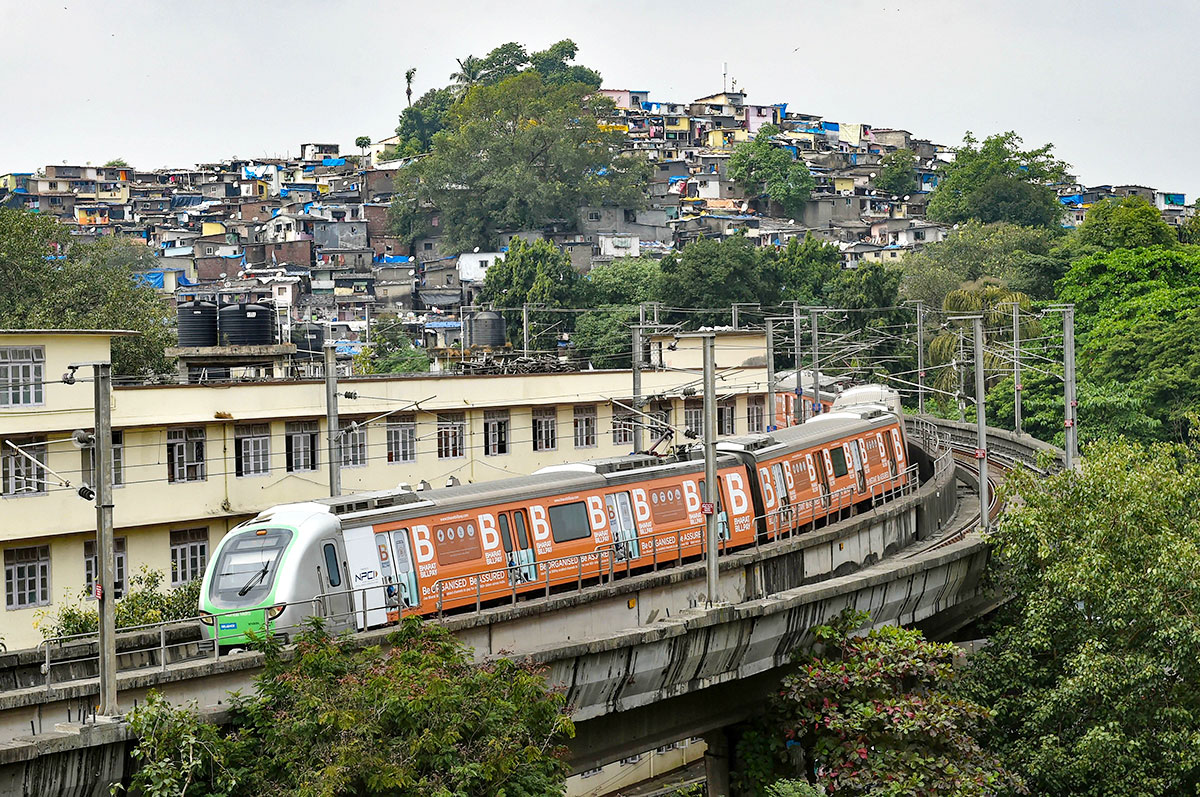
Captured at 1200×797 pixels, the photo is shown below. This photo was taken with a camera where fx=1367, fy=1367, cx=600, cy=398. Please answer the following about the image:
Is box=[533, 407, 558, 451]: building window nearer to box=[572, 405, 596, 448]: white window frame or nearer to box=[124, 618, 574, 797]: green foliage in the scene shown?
box=[572, 405, 596, 448]: white window frame

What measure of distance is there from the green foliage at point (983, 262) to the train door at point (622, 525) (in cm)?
4707

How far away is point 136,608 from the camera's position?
24.0 meters

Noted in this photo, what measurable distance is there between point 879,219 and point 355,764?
96.0m

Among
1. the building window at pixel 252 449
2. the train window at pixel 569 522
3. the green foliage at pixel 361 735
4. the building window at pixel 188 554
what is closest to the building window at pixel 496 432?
the building window at pixel 252 449

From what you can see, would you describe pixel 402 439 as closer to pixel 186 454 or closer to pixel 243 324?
pixel 243 324

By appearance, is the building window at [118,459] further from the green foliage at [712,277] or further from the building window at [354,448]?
the green foliage at [712,277]

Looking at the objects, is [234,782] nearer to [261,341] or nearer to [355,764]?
[355,764]

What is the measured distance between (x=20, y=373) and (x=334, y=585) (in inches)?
405

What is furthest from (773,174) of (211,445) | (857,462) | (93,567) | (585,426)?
(93,567)

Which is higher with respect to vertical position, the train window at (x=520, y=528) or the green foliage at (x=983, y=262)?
the green foliage at (x=983, y=262)

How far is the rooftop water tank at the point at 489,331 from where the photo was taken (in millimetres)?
49188

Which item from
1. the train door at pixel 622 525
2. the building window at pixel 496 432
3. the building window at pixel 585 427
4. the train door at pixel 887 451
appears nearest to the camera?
the train door at pixel 622 525

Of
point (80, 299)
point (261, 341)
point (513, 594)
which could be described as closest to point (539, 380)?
point (261, 341)

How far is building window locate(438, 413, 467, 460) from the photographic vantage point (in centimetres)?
3419
